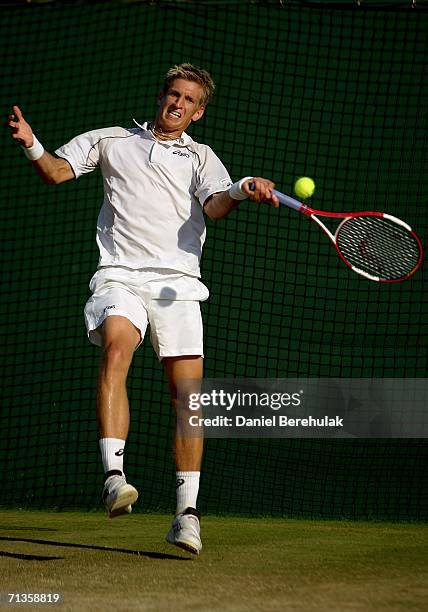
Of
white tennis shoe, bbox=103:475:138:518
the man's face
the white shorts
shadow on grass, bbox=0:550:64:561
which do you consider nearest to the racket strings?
the white shorts

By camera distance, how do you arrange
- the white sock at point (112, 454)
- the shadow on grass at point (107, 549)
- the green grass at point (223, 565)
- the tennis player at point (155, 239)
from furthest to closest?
the shadow on grass at point (107, 549)
the tennis player at point (155, 239)
the white sock at point (112, 454)
the green grass at point (223, 565)

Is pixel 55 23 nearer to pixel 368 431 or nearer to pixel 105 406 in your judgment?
pixel 368 431

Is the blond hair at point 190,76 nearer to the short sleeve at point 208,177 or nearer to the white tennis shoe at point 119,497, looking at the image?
the short sleeve at point 208,177

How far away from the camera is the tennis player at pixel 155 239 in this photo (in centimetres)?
378

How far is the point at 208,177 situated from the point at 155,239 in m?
0.34

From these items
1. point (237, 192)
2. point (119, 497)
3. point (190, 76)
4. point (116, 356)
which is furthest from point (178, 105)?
point (119, 497)

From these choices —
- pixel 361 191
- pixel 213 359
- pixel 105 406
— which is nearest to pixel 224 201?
pixel 105 406

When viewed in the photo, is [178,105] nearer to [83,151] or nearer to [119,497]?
[83,151]

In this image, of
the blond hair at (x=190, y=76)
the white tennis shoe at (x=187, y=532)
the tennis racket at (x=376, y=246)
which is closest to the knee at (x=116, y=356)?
the white tennis shoe at (x=187, y=532)

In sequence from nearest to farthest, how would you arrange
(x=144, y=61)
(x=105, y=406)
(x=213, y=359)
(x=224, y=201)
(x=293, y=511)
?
(x=105, y=406) < (x=224, y=201) < (x=293, y=511) < (x=213, y=359) < (x=144, y=61)

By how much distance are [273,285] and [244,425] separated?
1226 millimetres

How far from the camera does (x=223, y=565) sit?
3652mm

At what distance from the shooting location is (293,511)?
18.2ft

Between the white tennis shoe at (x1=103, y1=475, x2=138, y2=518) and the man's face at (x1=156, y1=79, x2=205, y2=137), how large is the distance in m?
1.45
